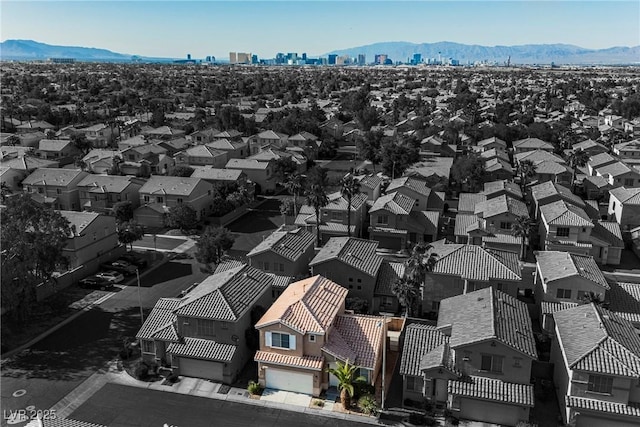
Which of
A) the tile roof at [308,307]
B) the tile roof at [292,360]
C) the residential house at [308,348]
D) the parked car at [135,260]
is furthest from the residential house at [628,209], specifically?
the parked car at [135,260]

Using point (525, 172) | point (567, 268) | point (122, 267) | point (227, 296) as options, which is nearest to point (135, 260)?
point (122, 267)

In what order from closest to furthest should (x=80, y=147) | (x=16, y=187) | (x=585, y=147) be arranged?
(x=16, y=187)
(x=585, y=147)
(x=80, y=147)

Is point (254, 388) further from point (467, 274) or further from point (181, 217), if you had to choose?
point (181, 217)

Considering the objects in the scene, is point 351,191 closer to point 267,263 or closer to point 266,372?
point 267,263

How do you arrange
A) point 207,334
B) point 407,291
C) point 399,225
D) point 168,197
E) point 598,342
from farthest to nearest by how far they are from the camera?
point 168,197 < point 399,225 < point 407,291 < point 207,334 < point 598,342

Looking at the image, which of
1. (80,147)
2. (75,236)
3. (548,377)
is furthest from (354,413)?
(80,147)

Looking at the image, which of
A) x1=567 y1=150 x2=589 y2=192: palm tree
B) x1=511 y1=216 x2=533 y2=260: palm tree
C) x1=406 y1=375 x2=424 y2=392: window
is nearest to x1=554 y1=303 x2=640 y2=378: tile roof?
x1=406 y1=375 x2=424 y2=392: window

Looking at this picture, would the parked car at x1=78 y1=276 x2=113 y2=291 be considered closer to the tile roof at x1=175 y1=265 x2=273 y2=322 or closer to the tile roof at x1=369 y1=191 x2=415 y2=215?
the tile roof at x1=175 y1=265 x2=273 y2=322
